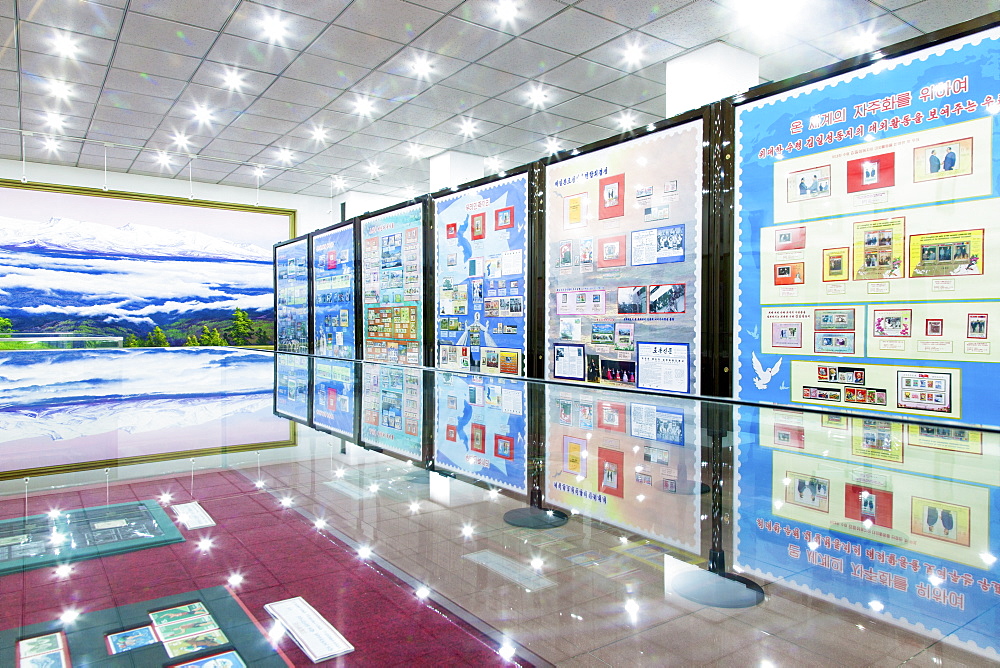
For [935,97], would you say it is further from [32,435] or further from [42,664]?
[32,435]

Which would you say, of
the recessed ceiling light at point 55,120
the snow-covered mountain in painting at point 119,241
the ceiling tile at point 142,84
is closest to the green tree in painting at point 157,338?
the snow-covered mountain in painting at point 119,241

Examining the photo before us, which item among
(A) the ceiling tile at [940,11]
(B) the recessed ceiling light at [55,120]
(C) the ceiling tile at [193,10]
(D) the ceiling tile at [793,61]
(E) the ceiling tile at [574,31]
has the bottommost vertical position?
(A) the ceiling tile at [940,11]

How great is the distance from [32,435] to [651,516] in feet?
8.42

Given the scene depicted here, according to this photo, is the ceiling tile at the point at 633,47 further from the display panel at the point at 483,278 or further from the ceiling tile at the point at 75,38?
the ceiling tile at the point at 75,38

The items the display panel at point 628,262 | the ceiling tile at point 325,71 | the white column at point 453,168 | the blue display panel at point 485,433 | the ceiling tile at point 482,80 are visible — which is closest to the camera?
the blue display panel at point 485,433

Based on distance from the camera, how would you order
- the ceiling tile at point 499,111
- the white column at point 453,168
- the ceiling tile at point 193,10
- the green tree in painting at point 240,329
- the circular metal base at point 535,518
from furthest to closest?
the green tree in painting at point 240,329
the white column at point 453,168
the ceiling tile at point 499,111
the ceiling tile at point 193,10
the circular metal base at point 535,518

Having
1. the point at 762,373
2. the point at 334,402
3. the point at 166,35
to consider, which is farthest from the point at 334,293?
the point at 762,373

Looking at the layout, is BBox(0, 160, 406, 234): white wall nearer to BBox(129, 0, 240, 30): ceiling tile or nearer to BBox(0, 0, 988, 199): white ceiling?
BBox(0, 0, 988, 199): white ceiling

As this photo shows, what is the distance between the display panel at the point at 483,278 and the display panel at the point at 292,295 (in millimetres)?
4873

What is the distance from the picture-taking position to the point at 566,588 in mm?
998

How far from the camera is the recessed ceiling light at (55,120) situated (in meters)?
9.25

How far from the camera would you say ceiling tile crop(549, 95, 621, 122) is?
851cm

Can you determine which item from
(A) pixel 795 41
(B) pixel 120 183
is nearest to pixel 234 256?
(B) pixel 120 183

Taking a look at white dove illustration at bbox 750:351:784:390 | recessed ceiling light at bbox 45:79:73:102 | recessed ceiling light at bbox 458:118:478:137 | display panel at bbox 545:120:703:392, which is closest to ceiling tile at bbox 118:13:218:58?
recessed ceiling light at bbox 45:79:73:102
